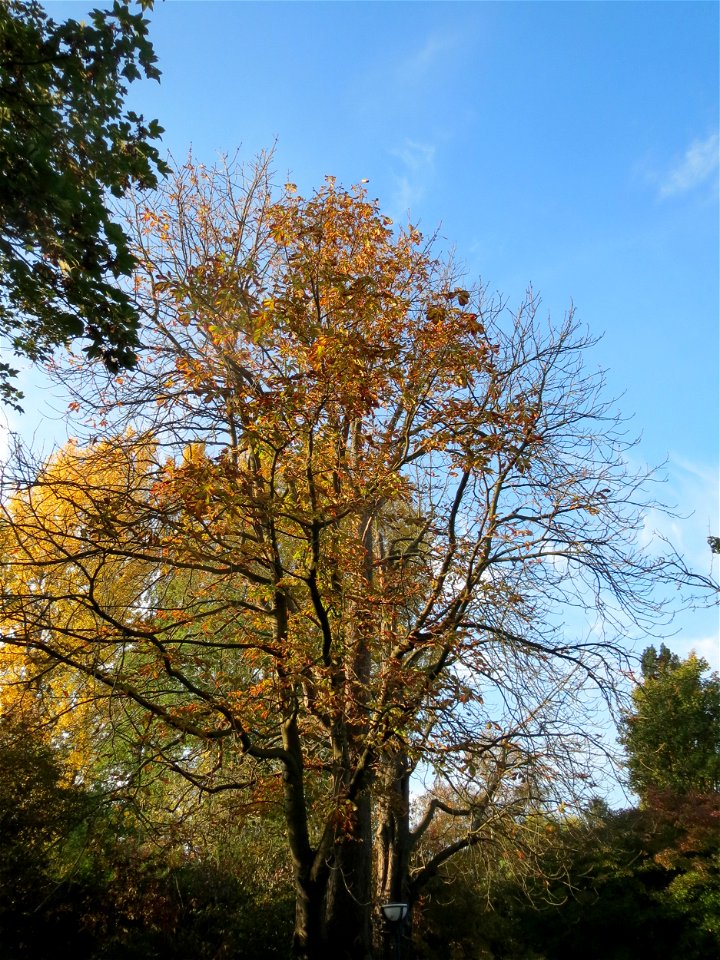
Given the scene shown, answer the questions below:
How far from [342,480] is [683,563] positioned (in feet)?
12.7

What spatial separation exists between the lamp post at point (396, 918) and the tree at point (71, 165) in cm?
784

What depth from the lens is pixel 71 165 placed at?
5156mm

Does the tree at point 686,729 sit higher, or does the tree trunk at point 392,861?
the tree at point 686,729

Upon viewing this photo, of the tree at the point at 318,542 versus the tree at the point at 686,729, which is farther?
the tree at the point at 686,729

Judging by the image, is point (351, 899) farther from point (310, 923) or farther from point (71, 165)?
point (71, 165)

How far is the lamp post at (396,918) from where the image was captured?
29.0 feet

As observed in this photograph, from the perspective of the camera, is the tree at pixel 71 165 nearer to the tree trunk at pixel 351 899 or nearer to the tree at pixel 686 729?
the tree trunk at pixel 351 899

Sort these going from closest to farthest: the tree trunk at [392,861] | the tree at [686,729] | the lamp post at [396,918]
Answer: the lamp post at [396,918] < the tree trunk at [392,861] < the tree at [686,729]

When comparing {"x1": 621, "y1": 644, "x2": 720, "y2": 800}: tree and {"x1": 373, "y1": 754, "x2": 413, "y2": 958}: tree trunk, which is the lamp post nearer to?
{"x1": 373, "y1": 754, "x2": 413, "y2": 958}: tree trunk

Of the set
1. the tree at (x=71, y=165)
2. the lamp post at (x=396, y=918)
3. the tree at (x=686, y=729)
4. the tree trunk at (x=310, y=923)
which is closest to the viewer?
the tree at (x=71, y=165)

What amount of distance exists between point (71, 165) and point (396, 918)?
9343 mm

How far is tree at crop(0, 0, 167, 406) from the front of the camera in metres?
4.57

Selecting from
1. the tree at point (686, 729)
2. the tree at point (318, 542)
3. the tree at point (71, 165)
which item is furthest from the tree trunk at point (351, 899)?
the tree at point (686, 729)

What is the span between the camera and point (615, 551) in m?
7.68
